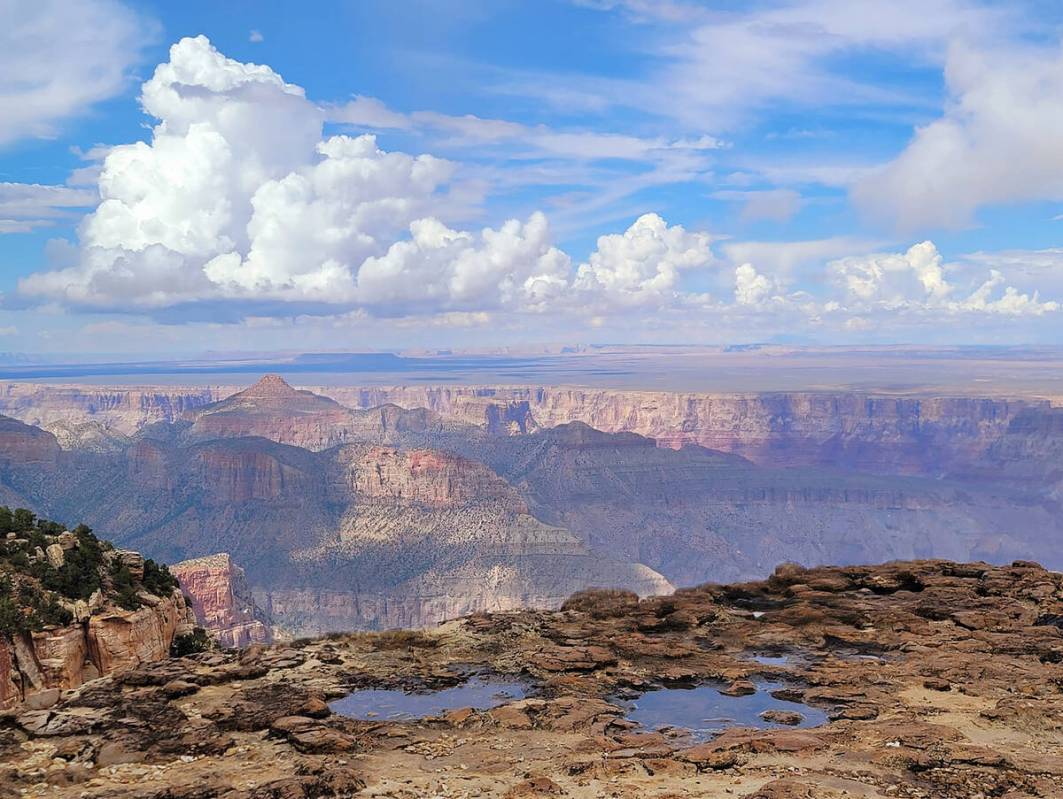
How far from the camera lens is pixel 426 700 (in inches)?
769

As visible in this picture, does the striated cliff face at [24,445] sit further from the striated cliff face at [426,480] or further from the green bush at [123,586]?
the green bush at [123,586]

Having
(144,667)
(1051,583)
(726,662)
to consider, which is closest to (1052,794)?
(726,662)

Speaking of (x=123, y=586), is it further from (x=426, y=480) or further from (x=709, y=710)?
(x=426, y=480)

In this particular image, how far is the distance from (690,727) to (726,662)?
4.75 meters

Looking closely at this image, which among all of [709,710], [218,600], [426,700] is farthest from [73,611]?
[218,600]

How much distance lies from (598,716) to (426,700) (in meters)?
4.15

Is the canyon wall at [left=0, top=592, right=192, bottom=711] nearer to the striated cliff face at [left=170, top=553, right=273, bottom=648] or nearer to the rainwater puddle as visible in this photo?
the rainwater puddle

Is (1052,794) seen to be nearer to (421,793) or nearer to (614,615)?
(421,793)

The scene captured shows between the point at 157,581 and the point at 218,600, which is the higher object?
the point at 157,581

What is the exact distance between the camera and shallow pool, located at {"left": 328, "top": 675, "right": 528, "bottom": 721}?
18.6 metres

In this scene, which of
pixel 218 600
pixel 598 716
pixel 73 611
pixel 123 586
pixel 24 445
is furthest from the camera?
pixel 24 445

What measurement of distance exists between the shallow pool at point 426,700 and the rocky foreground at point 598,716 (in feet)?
1.50

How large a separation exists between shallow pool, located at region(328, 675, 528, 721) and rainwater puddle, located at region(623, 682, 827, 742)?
2.85 meters

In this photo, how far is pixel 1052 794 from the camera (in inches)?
521
